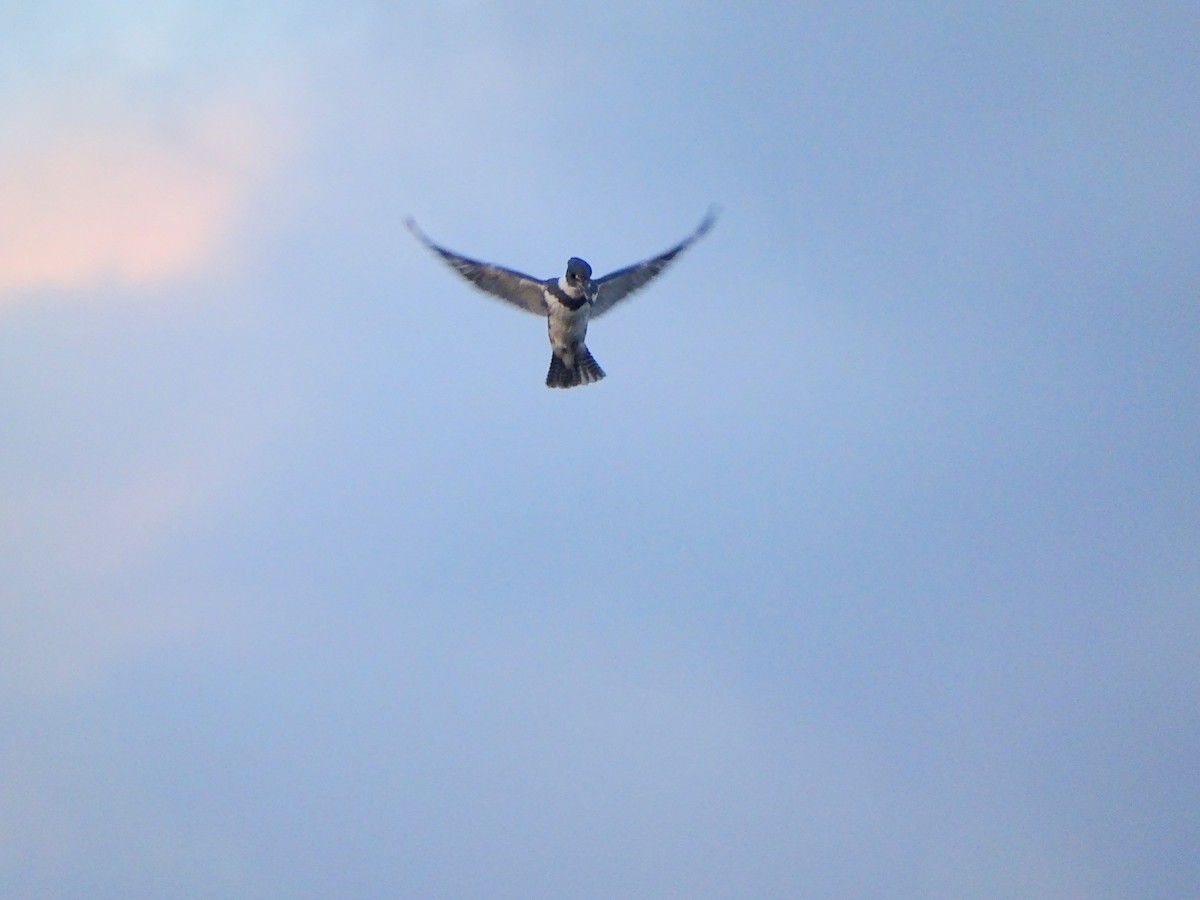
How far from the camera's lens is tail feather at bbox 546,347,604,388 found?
24.8 m

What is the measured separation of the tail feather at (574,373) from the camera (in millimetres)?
24797

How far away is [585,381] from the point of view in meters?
24.8

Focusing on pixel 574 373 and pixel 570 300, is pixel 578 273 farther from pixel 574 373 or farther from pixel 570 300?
pixel 574 373

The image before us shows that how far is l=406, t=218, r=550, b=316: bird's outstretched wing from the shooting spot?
23.7 metres

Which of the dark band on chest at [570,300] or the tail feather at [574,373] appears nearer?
the dark band on chest at [570,300]

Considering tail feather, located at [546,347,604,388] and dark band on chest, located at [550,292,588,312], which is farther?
tail feather, located at [546,347,604,388]

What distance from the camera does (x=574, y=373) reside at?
81.6ft

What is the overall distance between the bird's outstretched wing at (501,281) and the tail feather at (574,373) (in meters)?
0.97

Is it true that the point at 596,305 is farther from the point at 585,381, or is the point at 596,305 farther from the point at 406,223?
the point at 406,223

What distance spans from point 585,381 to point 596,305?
1297mm

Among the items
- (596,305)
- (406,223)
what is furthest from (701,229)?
(406,223)

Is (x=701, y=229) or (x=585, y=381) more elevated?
(x=701, y=229)

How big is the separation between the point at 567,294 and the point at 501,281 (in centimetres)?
135

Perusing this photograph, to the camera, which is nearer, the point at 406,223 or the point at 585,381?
the point at 406,223
